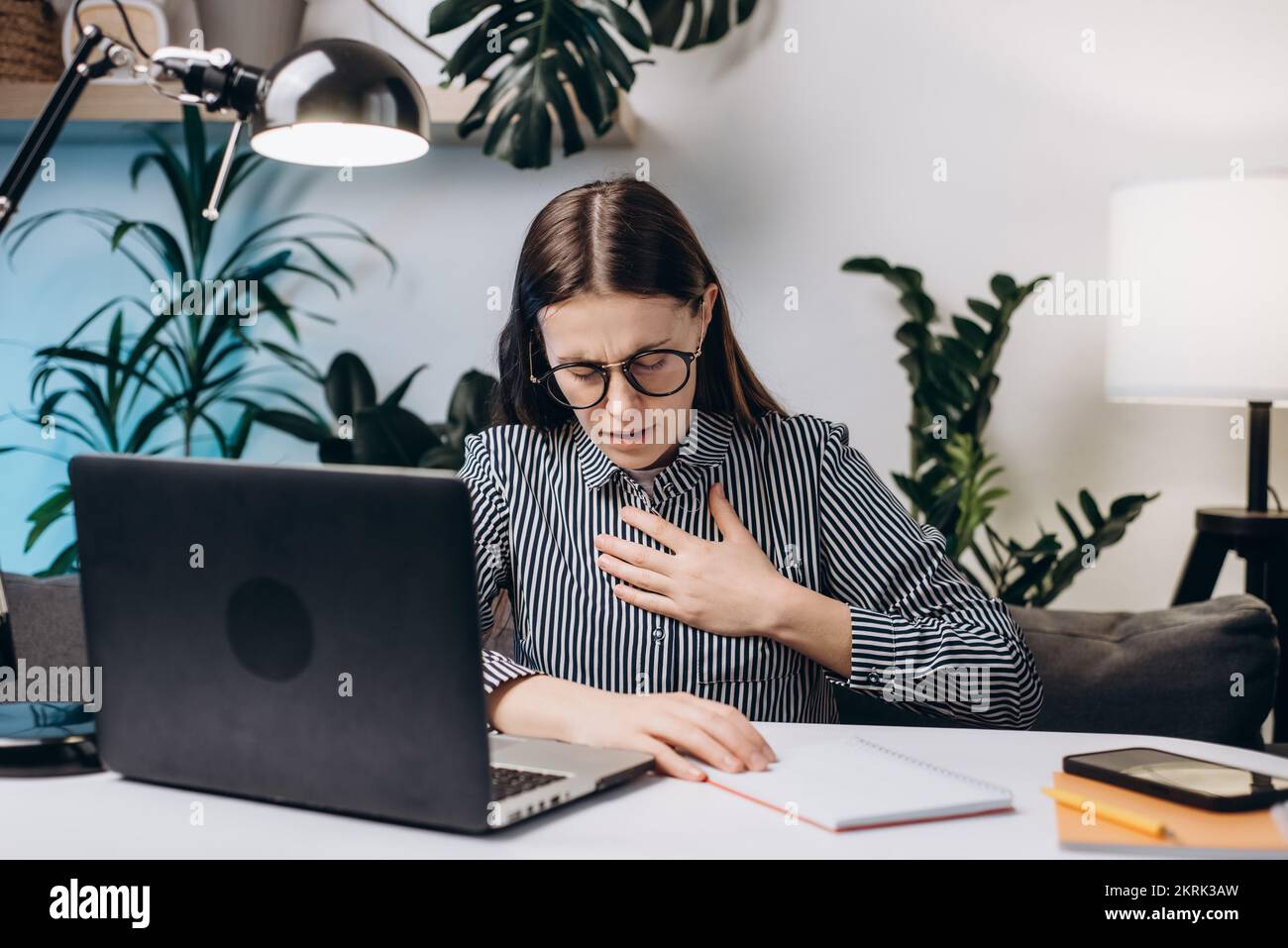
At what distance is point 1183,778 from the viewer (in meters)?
0.84

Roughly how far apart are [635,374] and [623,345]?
4cm

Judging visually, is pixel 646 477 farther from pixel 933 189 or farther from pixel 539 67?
pixel 933 189

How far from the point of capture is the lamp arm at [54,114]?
954mm

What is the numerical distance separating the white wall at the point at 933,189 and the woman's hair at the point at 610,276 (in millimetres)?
894

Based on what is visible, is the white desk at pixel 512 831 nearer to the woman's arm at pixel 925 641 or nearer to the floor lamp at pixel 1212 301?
the woman's arm at pixel 925 641

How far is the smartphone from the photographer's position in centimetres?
79

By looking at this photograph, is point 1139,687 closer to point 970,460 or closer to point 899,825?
point 970,460

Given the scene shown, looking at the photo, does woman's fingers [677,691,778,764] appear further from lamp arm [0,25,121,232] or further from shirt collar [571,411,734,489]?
lamp arm [0,25,121,232]

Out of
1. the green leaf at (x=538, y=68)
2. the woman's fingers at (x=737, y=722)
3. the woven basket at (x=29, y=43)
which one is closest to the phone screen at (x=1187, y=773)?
the woman's fingers at (x=737, y=722)

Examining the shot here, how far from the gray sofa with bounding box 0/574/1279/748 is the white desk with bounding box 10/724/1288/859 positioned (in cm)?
62

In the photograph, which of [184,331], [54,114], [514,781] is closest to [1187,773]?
[514,781]

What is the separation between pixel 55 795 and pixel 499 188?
1.72m

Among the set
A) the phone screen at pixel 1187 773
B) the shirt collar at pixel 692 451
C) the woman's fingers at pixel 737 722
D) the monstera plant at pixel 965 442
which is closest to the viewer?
the phone screen at pixel 1187 773
